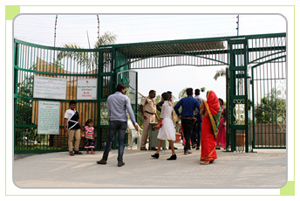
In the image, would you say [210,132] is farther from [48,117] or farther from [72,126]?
[48,117]

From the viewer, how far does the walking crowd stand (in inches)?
314

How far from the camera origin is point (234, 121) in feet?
34.7

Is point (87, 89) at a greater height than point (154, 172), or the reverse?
point (87, 89)

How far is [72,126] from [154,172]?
3.98m

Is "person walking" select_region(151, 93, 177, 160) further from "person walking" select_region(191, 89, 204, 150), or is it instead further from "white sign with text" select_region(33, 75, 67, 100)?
"white sign with text" select_region(33, 75, 67, 100)

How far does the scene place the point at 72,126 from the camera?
400 inches

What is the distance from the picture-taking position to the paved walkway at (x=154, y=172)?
5957mm

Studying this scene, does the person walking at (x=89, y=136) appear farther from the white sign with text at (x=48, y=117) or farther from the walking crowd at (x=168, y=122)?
the white sign with text at (x=48, y=117)

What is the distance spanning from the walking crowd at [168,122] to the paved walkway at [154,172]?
16.4 inches

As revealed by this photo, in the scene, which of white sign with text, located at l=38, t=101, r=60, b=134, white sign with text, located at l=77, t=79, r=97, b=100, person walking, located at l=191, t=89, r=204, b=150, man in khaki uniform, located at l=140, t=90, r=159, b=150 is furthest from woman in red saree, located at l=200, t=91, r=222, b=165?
white sign with text, located at l=38, t=101, r=60, b=134

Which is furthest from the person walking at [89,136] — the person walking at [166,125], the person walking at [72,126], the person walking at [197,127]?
the person walking at [197,127]

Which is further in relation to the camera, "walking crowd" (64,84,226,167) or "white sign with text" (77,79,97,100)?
"white sign with text" (77,79,97,100)

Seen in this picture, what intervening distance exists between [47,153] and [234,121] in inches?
229

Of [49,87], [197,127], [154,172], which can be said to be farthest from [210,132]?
[49,87]
